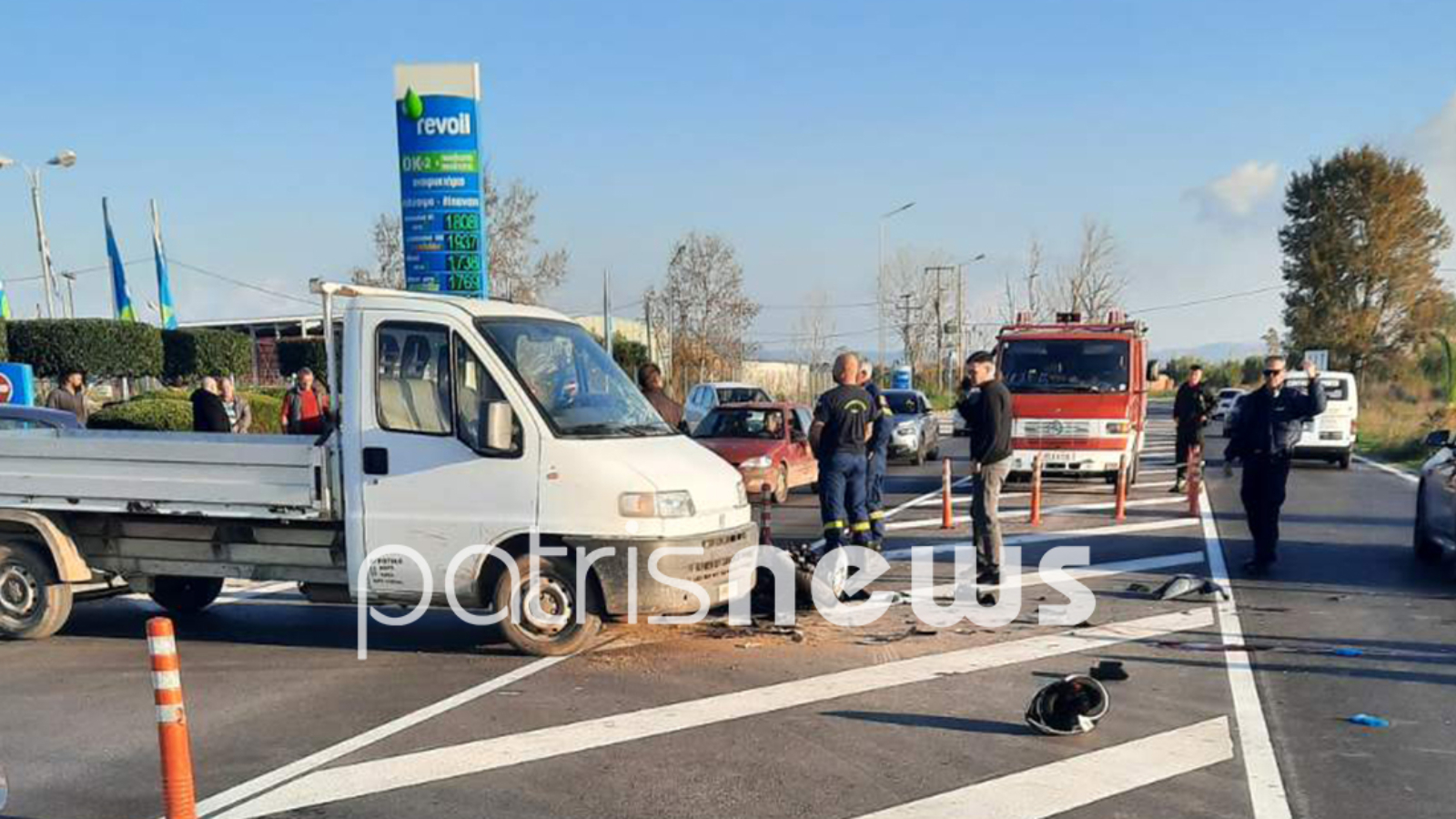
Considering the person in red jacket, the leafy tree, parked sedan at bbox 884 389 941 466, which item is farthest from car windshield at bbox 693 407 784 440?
the leafy tree

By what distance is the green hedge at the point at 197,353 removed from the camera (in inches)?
1259

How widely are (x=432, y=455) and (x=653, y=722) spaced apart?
2378 mm

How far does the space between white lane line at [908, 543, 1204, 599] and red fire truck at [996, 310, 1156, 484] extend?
5068 mm

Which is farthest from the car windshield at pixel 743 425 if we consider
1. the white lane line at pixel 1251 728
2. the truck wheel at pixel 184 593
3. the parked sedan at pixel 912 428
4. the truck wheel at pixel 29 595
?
the truck wheel at pixel 29 595

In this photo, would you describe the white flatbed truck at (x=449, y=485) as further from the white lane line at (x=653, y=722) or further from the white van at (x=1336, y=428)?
the white van at (x=1336, y=428)

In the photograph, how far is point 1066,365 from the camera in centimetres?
1744

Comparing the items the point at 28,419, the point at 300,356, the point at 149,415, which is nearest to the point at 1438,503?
the point at 28,419

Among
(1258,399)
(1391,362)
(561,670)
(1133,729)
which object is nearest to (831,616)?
(561,670)

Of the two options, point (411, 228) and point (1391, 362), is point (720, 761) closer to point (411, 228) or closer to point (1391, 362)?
point (411, 228)

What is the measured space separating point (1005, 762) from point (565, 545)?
10.3 feet

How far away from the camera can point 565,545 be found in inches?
293

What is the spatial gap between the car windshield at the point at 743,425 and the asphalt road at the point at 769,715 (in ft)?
24.9

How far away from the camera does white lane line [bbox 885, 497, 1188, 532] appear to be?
14383mm

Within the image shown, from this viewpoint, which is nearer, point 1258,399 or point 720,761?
point 720,761
